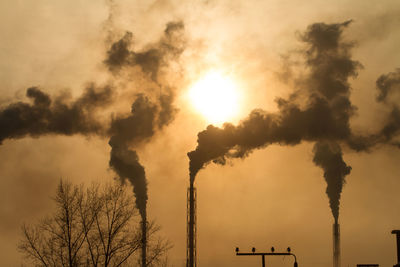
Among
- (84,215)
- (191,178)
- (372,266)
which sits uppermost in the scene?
(191,178)

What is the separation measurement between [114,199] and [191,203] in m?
21.5

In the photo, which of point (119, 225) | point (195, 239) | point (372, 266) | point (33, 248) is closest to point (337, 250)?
point (195, 239)

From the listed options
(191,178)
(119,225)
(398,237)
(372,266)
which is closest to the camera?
(119,225)

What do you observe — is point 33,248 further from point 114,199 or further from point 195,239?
point 195,239

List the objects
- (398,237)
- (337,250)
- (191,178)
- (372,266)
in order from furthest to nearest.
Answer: (337,250), (191,178), (372,266), (398,237)

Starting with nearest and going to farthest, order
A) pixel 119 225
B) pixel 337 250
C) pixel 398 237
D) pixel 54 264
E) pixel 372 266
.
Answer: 1. pixel 54 264
2. pixel 119 225
3. pixel 398 237
4. pixel 372 266
5. pixel 337 250

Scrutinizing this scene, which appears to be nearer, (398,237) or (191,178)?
(398,237)

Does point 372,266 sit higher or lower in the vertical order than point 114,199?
lower

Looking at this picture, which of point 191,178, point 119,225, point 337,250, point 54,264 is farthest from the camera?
point 337,250

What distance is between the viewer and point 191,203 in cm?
5878

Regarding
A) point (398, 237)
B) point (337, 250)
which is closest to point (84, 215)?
point (398, 237)

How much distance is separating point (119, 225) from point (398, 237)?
17027 millimetres

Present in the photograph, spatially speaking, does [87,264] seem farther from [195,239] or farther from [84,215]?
[195,239]

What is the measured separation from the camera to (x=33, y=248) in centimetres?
3466
